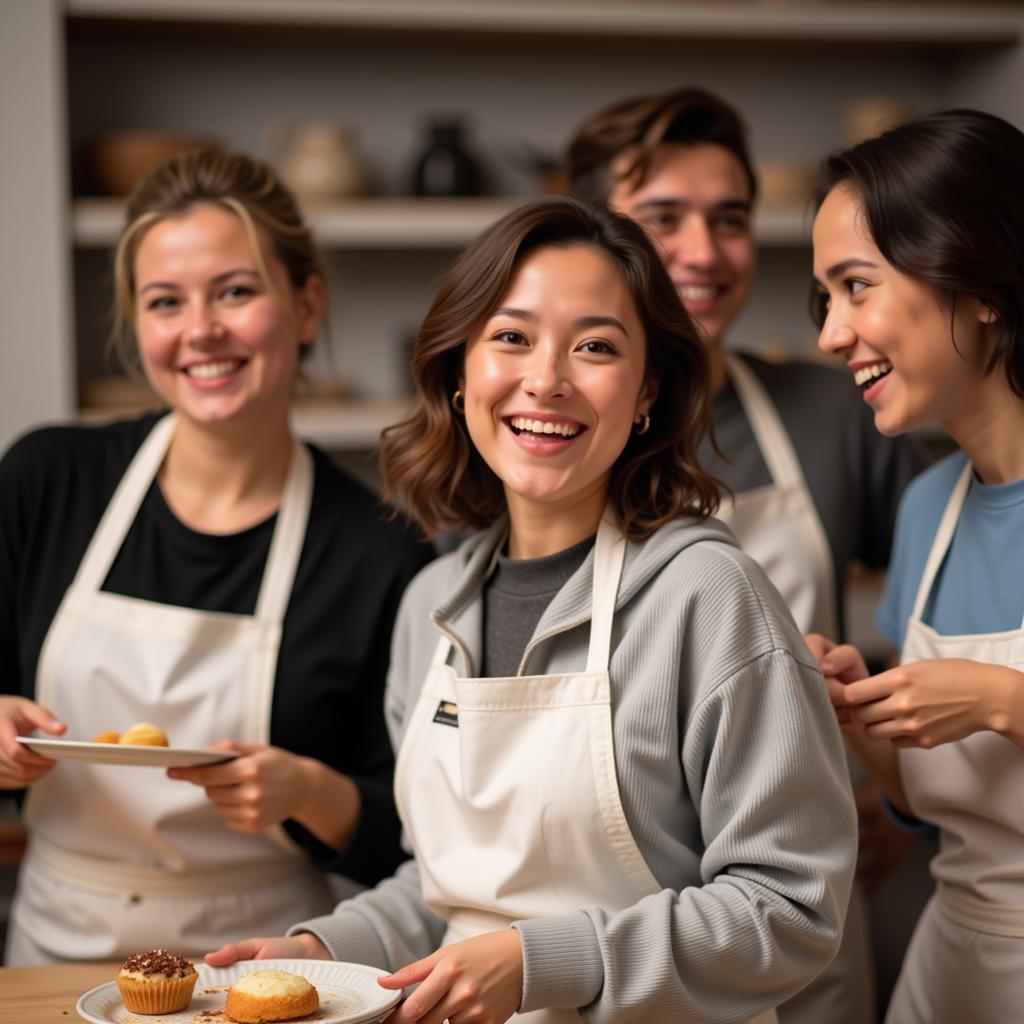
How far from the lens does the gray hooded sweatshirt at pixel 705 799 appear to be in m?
1.26

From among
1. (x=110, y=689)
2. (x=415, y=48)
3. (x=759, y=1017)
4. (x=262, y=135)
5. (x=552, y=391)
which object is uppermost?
(x=415, y=48)

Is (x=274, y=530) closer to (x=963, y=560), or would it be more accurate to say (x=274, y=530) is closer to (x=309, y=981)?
(x=309, y=981)

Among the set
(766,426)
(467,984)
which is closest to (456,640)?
(467,984)

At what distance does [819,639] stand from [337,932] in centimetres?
62

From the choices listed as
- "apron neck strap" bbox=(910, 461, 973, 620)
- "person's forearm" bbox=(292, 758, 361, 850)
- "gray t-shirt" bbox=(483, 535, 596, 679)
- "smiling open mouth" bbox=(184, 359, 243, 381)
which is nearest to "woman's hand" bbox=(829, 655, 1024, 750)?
"apron neck strap" bbox=(910, 461, 973, 620)

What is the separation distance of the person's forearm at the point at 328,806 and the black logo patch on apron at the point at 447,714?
296mm

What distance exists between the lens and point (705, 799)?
133 centimetres

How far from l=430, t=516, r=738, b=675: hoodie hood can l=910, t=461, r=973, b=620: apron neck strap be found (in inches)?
12.5

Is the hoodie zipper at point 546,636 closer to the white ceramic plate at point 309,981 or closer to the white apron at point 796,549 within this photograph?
the white ceramic plate at point 309,981

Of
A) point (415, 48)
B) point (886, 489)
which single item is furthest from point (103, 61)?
point (886, 489)

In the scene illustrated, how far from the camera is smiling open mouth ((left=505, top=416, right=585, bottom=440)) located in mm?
1426

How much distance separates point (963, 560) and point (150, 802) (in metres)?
1.08

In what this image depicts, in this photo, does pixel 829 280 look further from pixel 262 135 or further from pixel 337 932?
pixel 262 135

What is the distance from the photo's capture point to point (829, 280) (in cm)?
155
